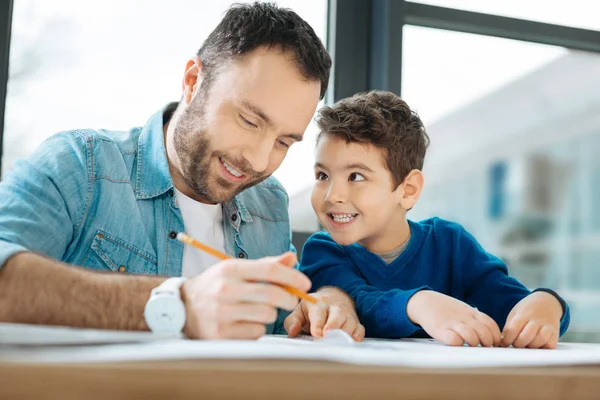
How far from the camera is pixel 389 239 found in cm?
150

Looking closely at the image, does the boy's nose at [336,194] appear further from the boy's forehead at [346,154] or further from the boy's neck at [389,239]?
the boy's neck at [389,239]

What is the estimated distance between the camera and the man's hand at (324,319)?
1.07 meters

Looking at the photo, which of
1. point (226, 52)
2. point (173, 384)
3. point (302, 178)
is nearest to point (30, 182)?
point (226, 52)

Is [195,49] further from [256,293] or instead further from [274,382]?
[274,382]

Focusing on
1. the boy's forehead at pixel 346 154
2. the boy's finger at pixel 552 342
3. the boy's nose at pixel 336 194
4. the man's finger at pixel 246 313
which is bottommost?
the boy's finger at pixel 552 342

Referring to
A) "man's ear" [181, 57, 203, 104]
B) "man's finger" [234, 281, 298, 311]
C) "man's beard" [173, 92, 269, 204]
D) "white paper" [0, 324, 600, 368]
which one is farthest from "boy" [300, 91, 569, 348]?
"white paper" [0, 324, 600, 368]

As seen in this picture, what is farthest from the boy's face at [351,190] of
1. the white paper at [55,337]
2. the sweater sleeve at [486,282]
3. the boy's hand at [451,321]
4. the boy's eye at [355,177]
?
the white paper at [55,337]

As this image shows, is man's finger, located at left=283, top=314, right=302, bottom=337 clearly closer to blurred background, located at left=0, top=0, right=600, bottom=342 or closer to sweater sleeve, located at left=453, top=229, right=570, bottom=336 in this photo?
sweater sleeve, located at left=453, top=229, right=570, bottom=336

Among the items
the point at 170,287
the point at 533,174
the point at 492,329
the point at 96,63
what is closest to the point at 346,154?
the point at 492,329

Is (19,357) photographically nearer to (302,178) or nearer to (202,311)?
(202,311)

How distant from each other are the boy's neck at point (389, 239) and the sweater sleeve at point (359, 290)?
0.08 metres

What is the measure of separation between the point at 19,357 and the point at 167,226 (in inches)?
34.3

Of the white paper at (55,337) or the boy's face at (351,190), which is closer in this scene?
the white paper at (55,337)

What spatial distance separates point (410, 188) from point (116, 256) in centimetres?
74
